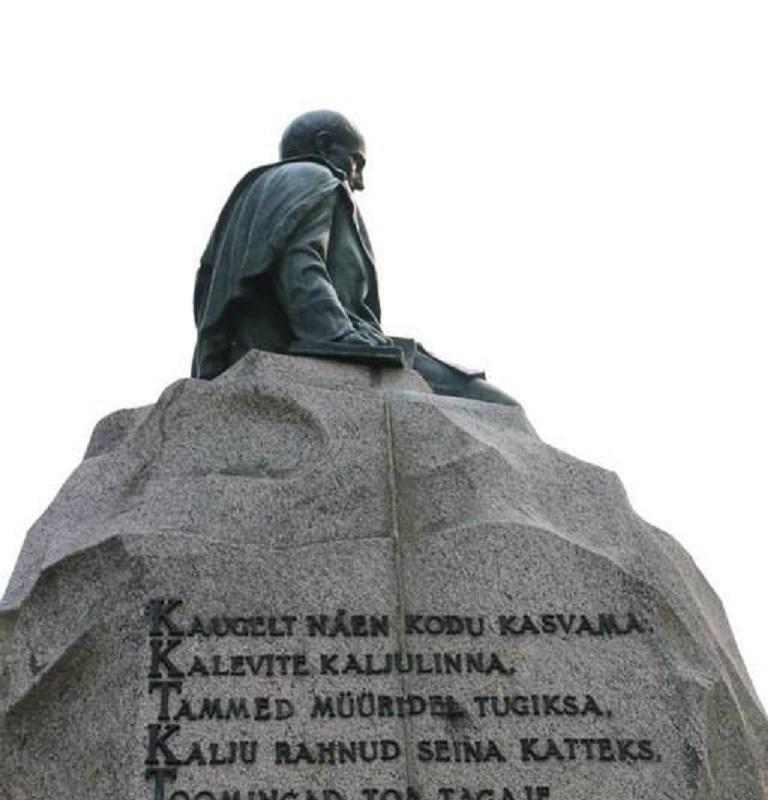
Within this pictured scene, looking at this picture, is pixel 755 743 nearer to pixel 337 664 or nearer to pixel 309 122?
pixel 337 664

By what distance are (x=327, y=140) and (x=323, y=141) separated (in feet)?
0.09

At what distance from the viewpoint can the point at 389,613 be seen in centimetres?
503

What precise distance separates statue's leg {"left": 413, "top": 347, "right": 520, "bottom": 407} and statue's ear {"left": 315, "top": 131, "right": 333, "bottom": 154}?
5.99 ft

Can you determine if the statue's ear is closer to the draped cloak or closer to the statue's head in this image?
the statue's head

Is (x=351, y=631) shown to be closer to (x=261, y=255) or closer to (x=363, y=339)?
(x=363, y=339)

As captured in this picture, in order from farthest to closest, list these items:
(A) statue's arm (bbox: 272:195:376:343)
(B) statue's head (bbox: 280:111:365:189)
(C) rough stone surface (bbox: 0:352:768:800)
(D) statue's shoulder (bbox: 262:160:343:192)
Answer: (B) statue's head (bbox: 280:111:365:189)
(D) statue's shoulder (bbox: 262:160:343:192)
(A) statue's arm (bbox: 272:195:376:343)
(C) rough stone surface (bbox: 0:352:768:800)

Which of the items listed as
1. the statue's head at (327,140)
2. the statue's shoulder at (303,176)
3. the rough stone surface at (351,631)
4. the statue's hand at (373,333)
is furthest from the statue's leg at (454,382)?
the statue's head at (327,140)

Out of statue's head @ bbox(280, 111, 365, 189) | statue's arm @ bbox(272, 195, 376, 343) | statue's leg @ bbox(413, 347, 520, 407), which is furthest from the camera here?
statue's head @ bbox(280, 111, 365, 189)

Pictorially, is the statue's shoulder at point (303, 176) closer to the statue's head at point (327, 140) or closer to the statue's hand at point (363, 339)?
the statue's head at point (327, 140)

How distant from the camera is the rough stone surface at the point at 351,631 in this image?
4.62 meters

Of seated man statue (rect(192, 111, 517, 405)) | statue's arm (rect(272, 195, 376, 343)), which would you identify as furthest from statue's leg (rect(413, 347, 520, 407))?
statue's arm (rect(272, 195, 376, 343))

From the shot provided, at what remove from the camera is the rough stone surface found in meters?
4.62

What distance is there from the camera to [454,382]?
24.7 feet

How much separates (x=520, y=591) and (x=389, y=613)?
557 mm
